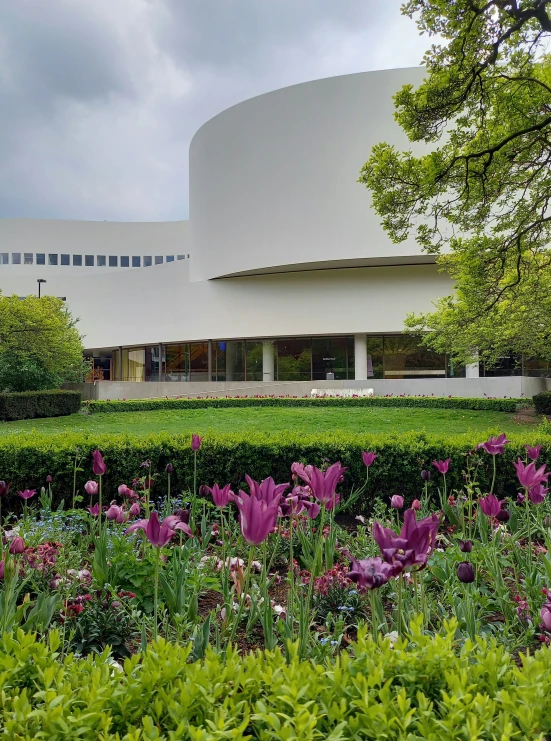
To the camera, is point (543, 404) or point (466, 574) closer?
point (466, 574)

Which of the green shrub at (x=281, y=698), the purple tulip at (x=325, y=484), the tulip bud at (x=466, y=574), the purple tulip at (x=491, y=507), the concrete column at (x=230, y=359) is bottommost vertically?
the green shrub at (x=281, y=698)

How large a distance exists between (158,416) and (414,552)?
16231mm

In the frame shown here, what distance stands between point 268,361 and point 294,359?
158 centimetres

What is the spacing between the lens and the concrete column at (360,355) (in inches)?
1137

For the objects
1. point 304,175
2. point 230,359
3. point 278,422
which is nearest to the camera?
point 278,422

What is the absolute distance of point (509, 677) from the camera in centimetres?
145

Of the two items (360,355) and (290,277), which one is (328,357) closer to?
(360,355)

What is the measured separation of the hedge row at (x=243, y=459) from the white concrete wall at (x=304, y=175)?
22424mm

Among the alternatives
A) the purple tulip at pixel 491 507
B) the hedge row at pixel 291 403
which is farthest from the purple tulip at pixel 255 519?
the hedge row at pixel 291 403

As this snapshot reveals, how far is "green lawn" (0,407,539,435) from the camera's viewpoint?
12.7 meters

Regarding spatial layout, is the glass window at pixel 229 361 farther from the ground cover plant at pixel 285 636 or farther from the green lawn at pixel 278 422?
the ground cover plant at pixel 285 636

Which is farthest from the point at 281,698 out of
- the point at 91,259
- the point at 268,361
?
the point at 91,259

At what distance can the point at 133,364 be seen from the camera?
36.7m

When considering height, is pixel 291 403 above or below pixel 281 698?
below
